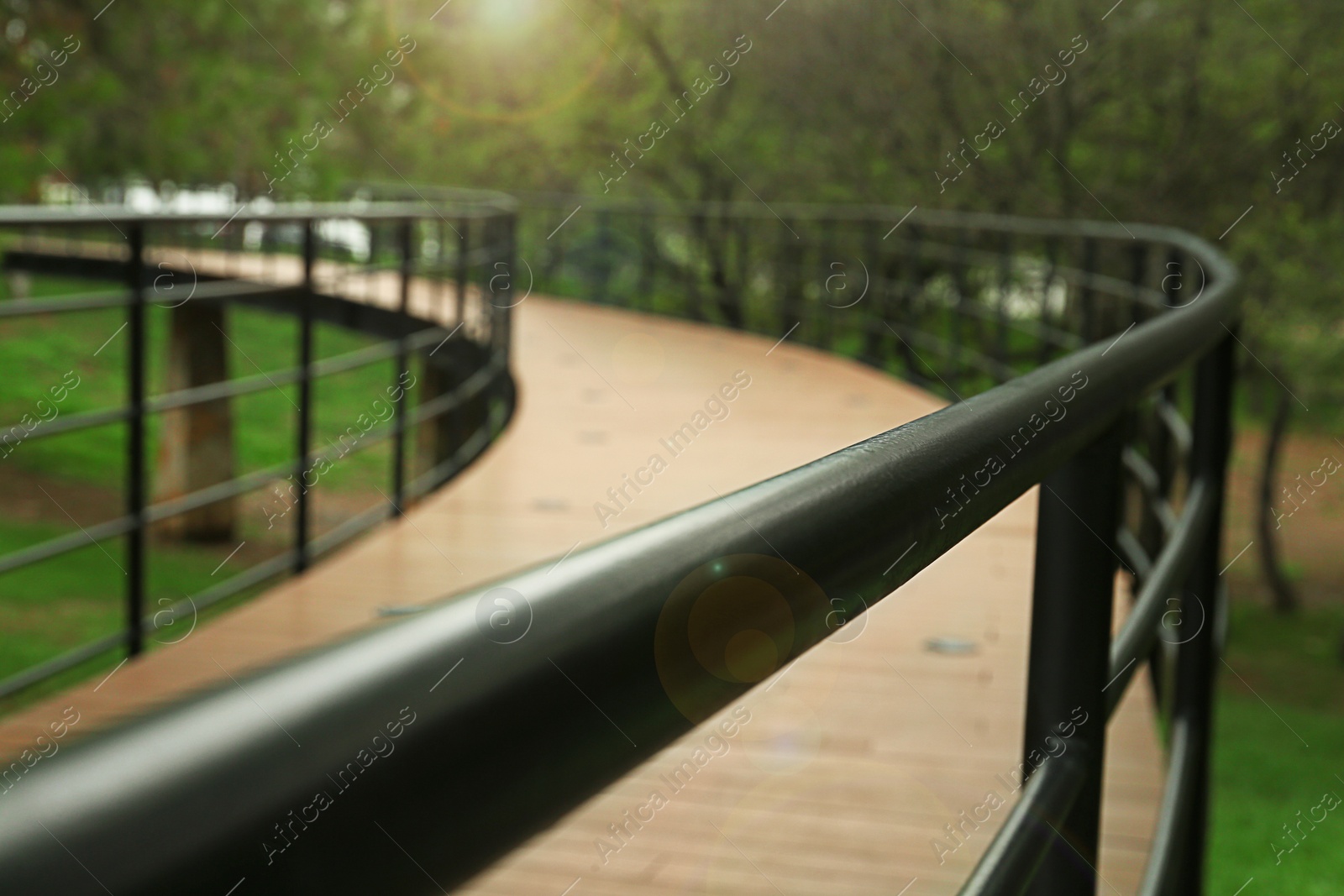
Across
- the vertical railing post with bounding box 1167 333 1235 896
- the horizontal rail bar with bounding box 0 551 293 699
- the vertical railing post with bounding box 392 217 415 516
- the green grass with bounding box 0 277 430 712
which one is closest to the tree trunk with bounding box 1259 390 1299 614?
the green grass with bounding box 0 277 430 712

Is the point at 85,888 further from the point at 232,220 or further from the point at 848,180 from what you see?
the point at 848,180

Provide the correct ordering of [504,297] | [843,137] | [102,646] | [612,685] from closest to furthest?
[612,685] < [102,646] < [504,297] < [843,137]

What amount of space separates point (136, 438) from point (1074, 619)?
2.82 meters

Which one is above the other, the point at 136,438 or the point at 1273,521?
the point at 136,438

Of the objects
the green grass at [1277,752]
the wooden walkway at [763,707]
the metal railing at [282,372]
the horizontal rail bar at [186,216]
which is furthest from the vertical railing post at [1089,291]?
the green grass at [1277,752]

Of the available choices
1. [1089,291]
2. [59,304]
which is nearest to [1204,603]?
[59,304]

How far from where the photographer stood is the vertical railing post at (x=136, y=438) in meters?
3.15

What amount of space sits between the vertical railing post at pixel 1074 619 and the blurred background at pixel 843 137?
6107mm

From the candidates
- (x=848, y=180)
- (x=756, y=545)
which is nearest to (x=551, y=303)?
(x=848, y=180)

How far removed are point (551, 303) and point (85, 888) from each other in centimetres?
1418

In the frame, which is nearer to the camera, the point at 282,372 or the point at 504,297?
the point at 282,372

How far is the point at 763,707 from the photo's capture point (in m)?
2.90

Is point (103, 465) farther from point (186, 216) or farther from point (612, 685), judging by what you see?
point (612, 685)

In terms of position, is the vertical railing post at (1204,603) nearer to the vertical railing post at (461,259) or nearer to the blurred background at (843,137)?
the vertical railing post at (461,259)
